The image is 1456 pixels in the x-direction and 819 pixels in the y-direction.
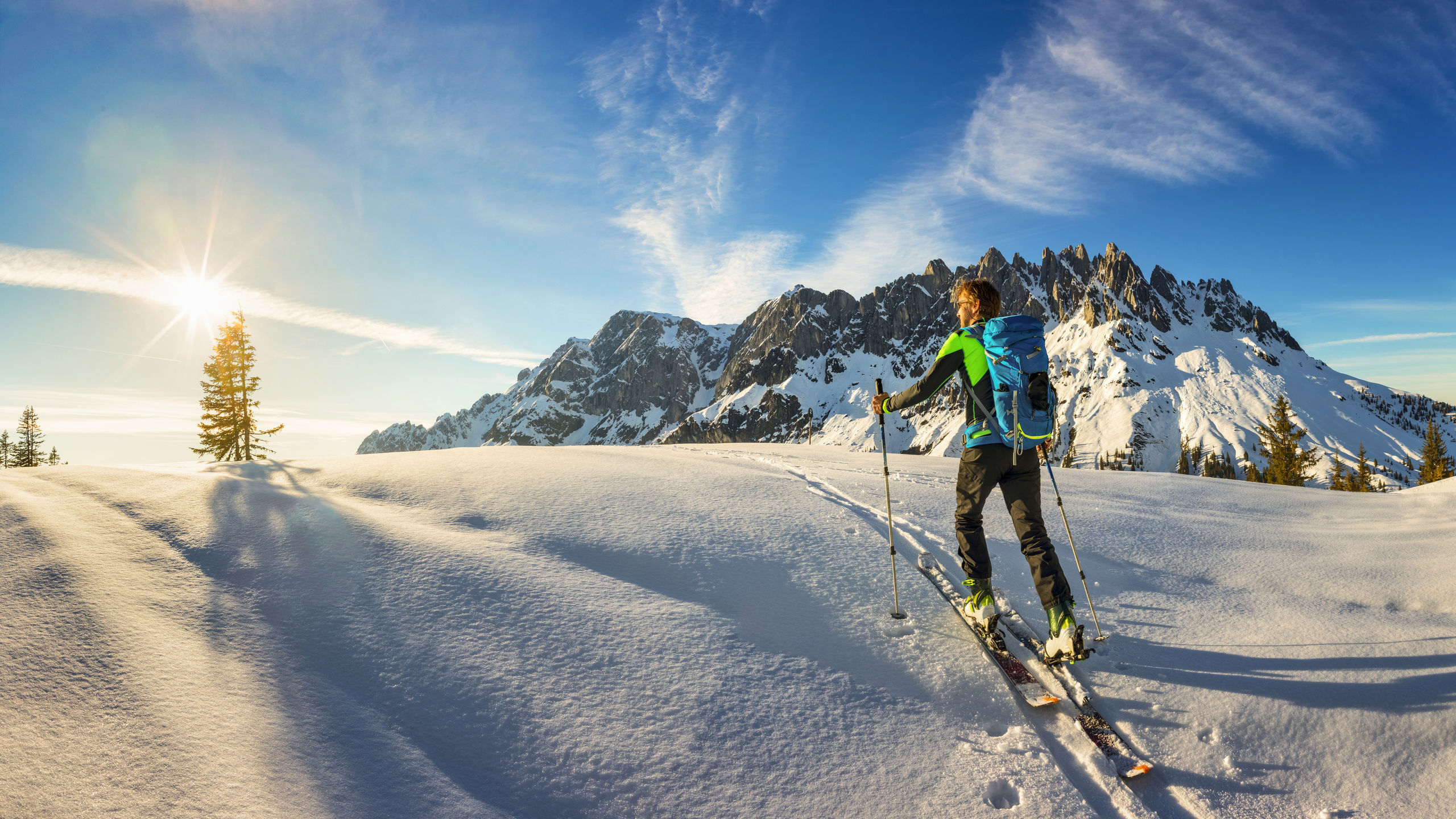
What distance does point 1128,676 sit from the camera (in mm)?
4062

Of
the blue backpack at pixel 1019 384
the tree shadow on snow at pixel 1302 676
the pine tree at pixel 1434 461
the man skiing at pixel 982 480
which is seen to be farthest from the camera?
the pine tree at pixel 1434 461

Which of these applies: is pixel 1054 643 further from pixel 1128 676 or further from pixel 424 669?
pixel 424 669

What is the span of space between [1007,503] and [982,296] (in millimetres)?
1914

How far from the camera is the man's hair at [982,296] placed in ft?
16.7

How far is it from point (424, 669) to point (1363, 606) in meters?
8.13

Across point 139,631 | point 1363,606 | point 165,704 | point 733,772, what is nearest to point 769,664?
point 733,772

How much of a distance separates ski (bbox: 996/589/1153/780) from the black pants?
53cm

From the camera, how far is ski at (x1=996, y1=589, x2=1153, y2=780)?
317cm

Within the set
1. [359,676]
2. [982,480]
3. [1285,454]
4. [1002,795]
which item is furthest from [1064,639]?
[1285,454]

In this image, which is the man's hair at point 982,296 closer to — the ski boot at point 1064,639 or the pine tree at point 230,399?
the ski boot at point 1064,639

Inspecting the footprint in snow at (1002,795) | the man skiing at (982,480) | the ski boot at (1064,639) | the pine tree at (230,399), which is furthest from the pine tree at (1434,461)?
the pine tree at (230,399)

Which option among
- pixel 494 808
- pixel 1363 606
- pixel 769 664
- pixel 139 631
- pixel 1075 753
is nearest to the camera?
pixel 494 808

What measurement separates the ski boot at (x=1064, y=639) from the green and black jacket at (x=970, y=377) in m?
1.35

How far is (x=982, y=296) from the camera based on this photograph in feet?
17.0
